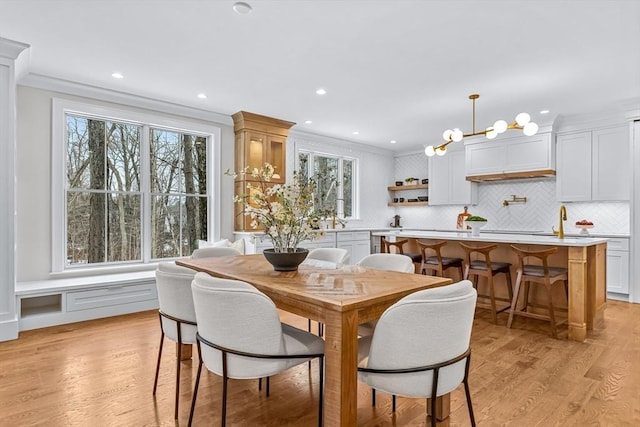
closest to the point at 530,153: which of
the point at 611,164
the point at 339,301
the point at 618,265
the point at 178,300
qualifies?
the point at 611,164

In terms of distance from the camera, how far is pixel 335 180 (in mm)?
6863

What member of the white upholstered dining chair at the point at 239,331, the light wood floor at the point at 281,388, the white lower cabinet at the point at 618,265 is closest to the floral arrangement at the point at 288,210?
the white upholstered dining chair at the point at 239,331

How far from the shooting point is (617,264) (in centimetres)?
505

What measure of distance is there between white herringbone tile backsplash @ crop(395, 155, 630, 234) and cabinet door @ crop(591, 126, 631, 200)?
1.02ft

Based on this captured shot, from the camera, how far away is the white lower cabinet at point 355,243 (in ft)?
21.9

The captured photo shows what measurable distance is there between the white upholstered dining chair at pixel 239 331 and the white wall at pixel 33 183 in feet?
11.1

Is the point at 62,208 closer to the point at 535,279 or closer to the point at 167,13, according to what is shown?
the point at 167,13

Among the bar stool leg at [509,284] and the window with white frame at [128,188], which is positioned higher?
the window with white frame at [128,188]

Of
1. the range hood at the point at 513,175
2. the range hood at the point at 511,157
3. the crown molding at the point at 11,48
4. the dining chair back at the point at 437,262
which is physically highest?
the crown molding at the point at 11,48

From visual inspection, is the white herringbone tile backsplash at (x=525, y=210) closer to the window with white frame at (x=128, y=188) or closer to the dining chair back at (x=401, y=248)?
the dining chair back at (x=401, y=248)

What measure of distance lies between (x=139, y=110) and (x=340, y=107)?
8.82 feet

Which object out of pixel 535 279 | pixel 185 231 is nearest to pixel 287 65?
pixel 185 231

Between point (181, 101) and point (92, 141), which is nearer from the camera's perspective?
point (92, 141)

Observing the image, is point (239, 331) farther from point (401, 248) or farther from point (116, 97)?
point (116, 97)
